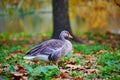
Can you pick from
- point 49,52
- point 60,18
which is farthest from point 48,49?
point 60,18

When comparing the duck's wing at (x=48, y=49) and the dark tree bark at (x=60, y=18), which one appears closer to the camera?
the duck's wing at (x=48, y=49)

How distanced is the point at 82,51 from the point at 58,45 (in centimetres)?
292

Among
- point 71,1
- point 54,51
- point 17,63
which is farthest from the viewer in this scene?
point 71,1

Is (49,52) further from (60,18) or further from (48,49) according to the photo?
(60,18)

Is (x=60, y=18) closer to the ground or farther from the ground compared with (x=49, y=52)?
closer to the ground

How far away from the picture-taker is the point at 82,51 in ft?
35.9

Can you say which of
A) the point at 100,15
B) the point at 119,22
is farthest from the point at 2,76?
the point at 119,22

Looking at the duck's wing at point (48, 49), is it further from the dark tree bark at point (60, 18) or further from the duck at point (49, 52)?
the dark tree bark at point (60, 18)

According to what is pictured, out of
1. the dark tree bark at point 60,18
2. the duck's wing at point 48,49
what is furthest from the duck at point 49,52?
the dark tree bark at point 60,18

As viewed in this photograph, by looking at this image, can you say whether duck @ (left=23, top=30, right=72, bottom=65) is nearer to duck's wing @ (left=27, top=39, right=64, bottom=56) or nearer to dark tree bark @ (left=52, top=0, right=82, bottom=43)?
duck's wing @ (left=27, top=39, right=64, bottom=56)

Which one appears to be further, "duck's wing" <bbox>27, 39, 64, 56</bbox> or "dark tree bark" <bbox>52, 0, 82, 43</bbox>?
"dark tree bark" <bbox>52, 0, 82, 43</bbox>

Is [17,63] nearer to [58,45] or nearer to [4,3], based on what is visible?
[58,45]

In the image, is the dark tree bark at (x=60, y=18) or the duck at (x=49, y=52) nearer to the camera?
the duck at (x=49, y=52)

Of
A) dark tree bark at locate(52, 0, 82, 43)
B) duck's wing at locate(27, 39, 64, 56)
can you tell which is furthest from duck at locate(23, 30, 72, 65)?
dark tree bark at locate(52, 0, 82, 43)
